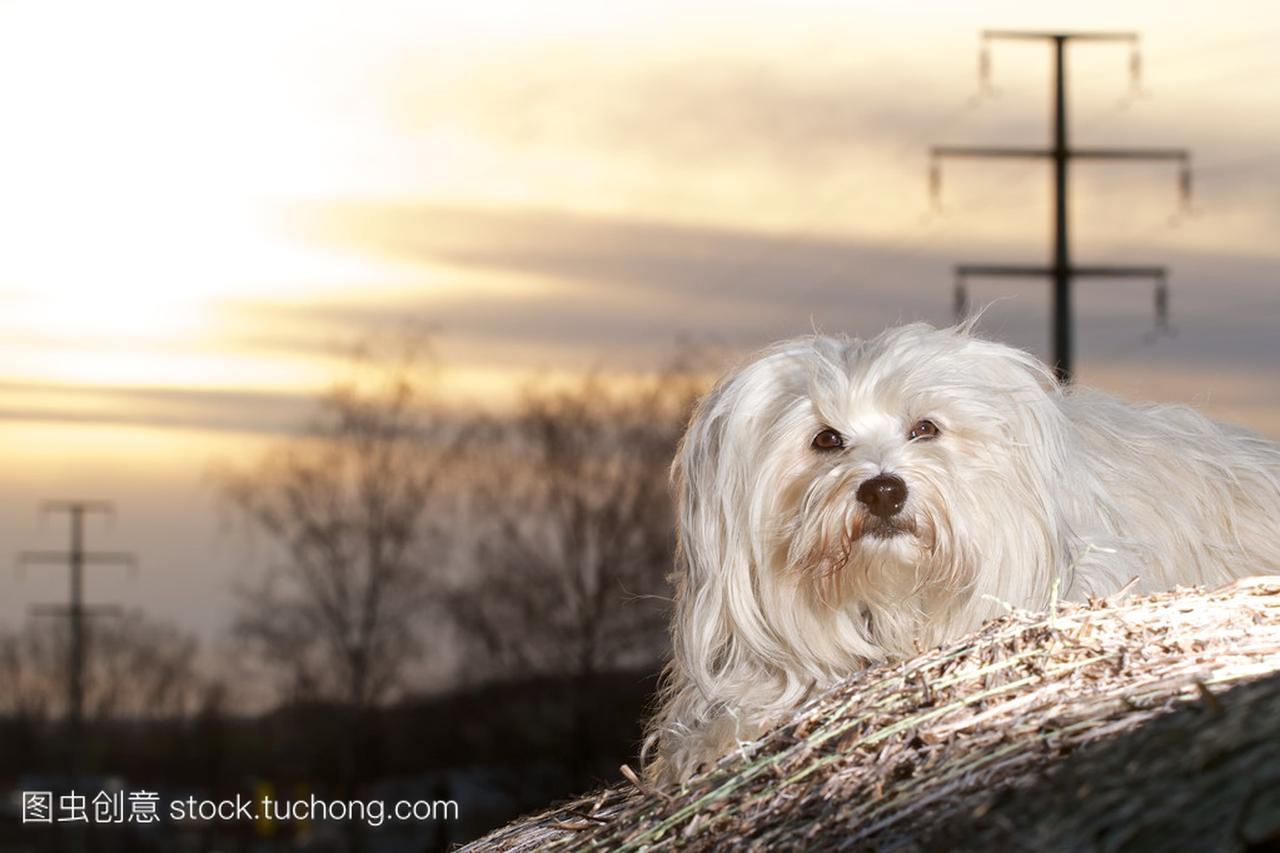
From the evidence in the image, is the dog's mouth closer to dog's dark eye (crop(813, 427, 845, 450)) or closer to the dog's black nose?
the dog's black nose

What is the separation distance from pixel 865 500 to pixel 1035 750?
62.0 inches

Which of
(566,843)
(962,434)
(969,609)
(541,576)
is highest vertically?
(962,434)

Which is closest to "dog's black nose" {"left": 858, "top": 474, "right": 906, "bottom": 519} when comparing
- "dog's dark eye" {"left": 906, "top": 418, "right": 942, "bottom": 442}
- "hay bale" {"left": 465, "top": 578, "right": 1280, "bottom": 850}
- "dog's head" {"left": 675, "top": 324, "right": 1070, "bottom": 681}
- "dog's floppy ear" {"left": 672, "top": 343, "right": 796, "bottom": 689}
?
"dog's head" {"left": 675, "top": 324, "right": 1070, "bottom": 681}

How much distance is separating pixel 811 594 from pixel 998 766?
1.87 meters

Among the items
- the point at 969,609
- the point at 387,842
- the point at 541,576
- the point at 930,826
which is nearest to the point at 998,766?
the point at 930,826

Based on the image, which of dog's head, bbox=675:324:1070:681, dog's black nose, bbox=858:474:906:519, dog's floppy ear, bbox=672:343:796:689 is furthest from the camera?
dog's floppy ear, bbox=672:343:796:689

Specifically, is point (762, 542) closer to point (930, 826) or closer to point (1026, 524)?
point (1026, 524)

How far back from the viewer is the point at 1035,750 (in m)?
4.50

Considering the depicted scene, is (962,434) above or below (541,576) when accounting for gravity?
above

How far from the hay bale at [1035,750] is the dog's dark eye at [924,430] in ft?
3.20

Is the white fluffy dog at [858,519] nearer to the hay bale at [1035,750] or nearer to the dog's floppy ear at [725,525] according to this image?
the dog's floppy ear at [725,525]

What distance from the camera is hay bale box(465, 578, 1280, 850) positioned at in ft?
12.1

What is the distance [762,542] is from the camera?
6348 millimetres

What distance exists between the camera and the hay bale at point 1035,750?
145 inches
